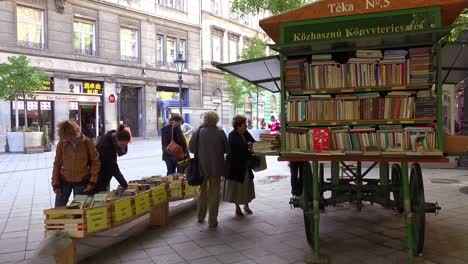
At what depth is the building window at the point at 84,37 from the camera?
83.0ft

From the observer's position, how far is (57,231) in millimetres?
4230

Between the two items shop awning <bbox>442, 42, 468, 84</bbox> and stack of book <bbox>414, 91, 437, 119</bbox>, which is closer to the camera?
stack of book <bbox>414, 91, 437, 119</bbox>

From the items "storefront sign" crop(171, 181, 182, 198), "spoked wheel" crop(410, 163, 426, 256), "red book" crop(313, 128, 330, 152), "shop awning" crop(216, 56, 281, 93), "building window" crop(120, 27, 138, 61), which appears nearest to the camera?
"spoked wheel" crop(410, 163, 426, 256)

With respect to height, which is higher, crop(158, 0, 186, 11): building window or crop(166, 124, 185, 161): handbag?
crop(158, 0, 186, 11): building window

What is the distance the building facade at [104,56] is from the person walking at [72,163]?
53.7ft

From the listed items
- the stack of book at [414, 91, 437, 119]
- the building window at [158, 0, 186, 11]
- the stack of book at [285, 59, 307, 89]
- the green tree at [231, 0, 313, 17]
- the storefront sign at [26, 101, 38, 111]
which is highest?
the building window at [158, 0, 186, 11]

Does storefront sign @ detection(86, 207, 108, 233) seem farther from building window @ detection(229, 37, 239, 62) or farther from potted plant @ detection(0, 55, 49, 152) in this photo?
building window @ detection(229, 37, 239, 62)

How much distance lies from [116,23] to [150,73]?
4174 mm

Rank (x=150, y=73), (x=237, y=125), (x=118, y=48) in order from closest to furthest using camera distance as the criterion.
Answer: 1. (x=237, y=125)
2. (x=118, y=48)
3. (x=150, y=73)

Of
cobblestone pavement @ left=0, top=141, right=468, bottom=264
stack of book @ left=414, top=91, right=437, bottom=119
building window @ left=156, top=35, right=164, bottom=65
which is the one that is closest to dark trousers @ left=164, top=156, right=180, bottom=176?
cobblestone pavement @ left=0, top=141, right=468, bottom=264

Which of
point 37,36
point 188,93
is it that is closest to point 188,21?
point 188,93

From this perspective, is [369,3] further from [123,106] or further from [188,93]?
[188,93]

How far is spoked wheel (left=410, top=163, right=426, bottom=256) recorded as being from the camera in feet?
14.8

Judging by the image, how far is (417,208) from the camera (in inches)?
187
